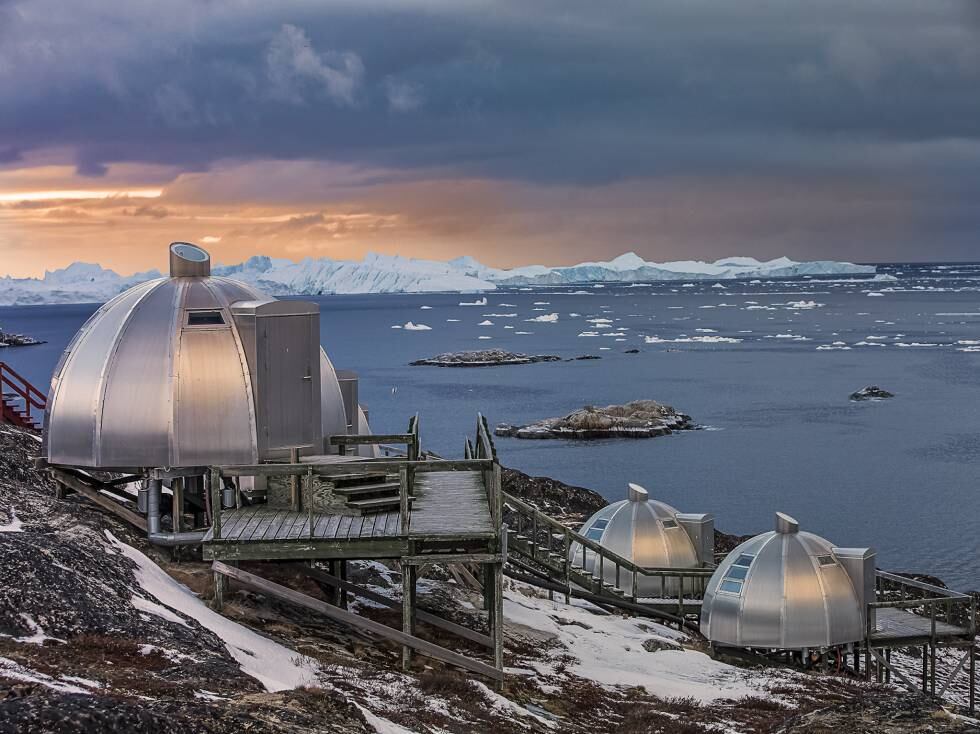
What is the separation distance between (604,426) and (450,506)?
2603 inches

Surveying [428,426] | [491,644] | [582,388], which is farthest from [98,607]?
[582,388]

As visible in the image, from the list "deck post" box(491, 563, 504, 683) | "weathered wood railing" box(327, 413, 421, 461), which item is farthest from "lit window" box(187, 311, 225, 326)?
"deck post" box(491, 563, 504, 683)

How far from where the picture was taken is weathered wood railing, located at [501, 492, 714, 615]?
26516mm

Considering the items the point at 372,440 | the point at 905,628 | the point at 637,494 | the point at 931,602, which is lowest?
the point at 905,628

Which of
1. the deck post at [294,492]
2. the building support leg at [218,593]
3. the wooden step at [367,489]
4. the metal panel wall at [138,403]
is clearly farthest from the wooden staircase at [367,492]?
the metal panel wall at [138,403]

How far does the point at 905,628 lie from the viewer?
1091 inches

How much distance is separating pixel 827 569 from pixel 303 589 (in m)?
12.8

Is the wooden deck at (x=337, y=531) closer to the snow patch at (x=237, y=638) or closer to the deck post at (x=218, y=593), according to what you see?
the deck post at (x=218, y=593)

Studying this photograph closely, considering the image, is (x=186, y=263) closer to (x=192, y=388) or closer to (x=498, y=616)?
(x=192, y=388)

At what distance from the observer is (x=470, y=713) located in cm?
1548

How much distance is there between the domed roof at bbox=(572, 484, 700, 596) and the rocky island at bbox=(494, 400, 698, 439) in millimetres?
51094

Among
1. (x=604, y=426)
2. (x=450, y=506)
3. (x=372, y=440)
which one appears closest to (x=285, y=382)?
(x=372, y=440)

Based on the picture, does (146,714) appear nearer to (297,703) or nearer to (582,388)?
(297,703)

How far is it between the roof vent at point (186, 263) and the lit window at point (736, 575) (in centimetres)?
1394
